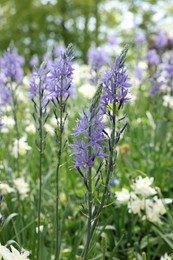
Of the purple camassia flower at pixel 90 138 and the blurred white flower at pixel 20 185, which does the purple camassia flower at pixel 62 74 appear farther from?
the blurred white flower at pixel 20 185

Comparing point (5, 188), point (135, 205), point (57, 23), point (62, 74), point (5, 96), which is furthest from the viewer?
point (57, 23)

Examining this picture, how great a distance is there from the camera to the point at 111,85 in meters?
1.58

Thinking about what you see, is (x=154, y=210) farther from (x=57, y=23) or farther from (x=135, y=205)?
(x=57, y=23)

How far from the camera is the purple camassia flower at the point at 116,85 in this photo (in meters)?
1.58

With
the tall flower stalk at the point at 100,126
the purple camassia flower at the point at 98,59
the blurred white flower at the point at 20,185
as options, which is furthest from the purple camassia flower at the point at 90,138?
the purple camassia flower at the point at 98,59

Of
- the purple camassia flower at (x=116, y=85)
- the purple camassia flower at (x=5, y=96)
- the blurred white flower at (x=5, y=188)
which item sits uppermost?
the purple camassia flower at (x=5, y=96)

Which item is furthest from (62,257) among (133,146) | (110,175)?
(133,146)

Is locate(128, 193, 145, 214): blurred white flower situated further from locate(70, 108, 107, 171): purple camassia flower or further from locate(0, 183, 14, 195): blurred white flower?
locate(70, 108, 107, 171): purple camassia flower

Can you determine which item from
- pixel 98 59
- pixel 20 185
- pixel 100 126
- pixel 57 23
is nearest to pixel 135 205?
pixel 20 185

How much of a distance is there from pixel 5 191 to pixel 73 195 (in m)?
0.89

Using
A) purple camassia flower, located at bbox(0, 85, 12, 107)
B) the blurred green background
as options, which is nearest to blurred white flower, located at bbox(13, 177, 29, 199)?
purple camassia flower, located at bbox(0, 85, 12, 107)

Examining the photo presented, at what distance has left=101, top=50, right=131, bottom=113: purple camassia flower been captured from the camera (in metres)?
1.58

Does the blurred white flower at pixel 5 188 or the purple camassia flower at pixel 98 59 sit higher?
the purple camassia flower at pixel 98 59

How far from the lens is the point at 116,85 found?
62.3 inches
